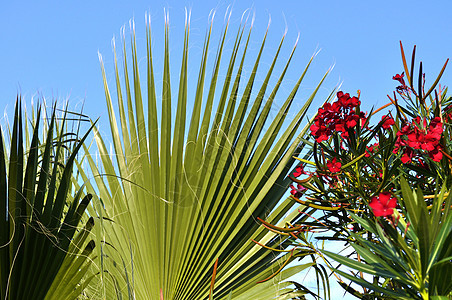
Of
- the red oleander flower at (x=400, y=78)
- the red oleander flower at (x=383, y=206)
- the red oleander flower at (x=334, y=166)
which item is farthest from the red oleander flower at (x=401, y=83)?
the red oleander flower at (x=383, y=206)

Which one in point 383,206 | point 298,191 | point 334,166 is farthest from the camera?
point 298,191

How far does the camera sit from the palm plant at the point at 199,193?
1.54m

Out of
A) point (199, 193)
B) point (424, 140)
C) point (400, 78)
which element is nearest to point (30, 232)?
point (199, 193)

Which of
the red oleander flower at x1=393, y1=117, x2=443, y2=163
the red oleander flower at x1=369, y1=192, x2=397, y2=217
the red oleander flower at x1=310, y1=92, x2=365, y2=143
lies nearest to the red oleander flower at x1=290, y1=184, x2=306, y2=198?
the red oleander flower at x1=310, y1=92, x2=365, y2=143

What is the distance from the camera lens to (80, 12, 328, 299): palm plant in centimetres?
154

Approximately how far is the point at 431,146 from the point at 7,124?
6.22 feet

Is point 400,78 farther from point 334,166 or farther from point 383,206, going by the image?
point 383,206

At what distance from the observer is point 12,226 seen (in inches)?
43.4

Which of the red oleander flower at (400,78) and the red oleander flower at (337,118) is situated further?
the red oleander flower at (400,78)

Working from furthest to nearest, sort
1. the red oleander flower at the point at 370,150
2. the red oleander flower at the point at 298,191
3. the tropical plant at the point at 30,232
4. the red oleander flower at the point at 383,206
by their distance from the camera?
the red oleander flower at the point at 298,191 → the red oleander flower at the point at 370,150 → the tropical plant at the point at 30,232 → the red oleander flower at the point at 383,206

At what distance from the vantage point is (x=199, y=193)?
160 centimetres

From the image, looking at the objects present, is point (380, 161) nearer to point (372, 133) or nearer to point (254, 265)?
point (372, 133)

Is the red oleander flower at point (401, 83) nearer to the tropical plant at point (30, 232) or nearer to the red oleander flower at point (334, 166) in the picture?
the red oleander flower at point (334, 166)

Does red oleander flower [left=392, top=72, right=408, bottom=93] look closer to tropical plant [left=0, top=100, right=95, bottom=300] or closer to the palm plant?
the palm plant
